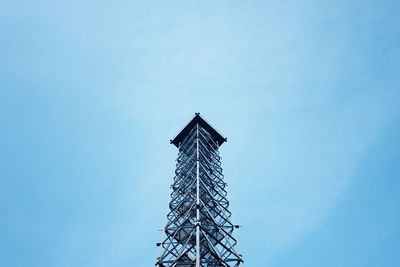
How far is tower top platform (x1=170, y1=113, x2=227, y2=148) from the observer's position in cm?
4606

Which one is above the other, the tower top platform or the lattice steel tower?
the tower top platform

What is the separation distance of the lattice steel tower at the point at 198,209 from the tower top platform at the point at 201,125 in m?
0.11

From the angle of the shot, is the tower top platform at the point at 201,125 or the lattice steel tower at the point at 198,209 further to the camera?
the tower top platform at the point at 201,125

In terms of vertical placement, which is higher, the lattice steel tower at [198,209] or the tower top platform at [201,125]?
the tower top platform at [201,125]

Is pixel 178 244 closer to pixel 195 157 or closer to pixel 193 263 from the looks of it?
pixel 193 263

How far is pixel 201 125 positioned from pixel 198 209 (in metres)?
21.7

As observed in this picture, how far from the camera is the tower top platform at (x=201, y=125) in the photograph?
4606 centimetres

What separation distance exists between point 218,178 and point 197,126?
381 inches

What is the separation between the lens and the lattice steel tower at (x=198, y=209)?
891 inches

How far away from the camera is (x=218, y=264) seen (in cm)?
2200

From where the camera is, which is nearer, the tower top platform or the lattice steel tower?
the lattice steel tower

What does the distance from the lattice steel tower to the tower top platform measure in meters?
0.11

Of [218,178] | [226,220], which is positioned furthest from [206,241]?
[218,178]

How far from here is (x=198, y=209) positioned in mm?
25422
